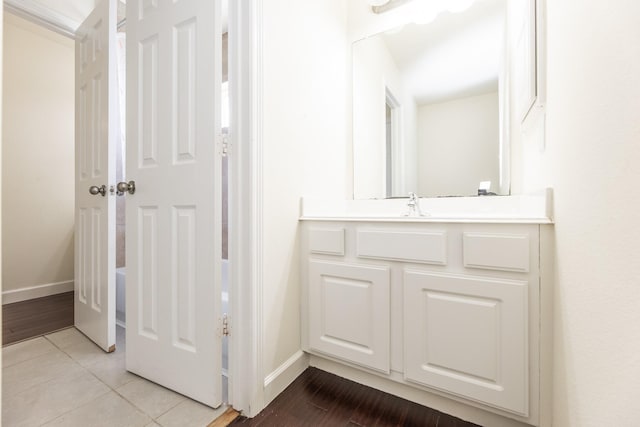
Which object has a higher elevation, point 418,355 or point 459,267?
point 459,267

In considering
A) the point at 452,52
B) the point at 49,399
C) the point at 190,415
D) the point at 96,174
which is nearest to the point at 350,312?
the point at 190,415

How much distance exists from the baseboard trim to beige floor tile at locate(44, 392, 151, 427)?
0.46m

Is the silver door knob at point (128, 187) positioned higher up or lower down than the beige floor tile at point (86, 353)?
higher up

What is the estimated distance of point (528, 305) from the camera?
3.15ft

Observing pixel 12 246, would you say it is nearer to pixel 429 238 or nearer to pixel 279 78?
pixel 279 78

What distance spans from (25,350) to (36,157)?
1.80 m

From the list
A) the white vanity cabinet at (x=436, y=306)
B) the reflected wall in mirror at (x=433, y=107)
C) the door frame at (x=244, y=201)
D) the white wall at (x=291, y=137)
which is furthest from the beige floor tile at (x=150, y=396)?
the reflected wall in mirror at (x=433, y=107)

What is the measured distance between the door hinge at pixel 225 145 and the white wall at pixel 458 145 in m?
1.06

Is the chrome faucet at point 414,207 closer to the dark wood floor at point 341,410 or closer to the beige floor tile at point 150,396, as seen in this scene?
the dark wood floor at point 341,410

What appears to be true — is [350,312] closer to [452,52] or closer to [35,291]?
[452,52]

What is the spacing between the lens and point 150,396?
48.2 inches

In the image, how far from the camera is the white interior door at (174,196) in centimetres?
115

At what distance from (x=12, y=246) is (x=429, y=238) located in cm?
330

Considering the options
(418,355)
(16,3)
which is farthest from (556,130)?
(16,3)
